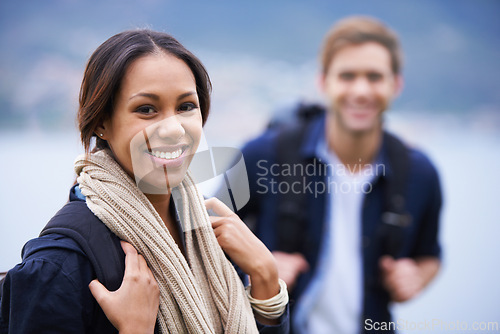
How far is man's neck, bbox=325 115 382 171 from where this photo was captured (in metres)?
2.09

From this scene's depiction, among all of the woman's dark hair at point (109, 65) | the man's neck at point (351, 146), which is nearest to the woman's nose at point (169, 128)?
the woman's dark hair at point (109, 65)

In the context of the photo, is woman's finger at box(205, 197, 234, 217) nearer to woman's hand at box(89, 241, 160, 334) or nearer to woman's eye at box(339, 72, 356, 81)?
woman's hand at box(89, 241, 160, 334)

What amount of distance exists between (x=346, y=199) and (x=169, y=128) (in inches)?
47.3

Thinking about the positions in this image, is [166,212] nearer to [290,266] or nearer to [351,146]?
[290,266]

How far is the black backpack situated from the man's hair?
1.14ft

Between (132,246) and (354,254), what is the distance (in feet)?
4.15

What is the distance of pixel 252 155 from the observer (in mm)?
2033

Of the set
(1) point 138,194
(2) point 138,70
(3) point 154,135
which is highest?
(2) point 138,70

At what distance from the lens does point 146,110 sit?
3.33ft

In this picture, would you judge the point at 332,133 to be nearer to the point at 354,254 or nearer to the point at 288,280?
the point at 354,254

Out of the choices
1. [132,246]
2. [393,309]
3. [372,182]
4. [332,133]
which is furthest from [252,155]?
[132,246]

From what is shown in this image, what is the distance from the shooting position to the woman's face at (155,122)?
100 centimetres

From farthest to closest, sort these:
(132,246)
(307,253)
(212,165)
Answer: (307,253) → (212,165) → (132,246)

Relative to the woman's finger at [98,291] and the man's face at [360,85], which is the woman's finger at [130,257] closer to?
the woman's finger at [98,291]
